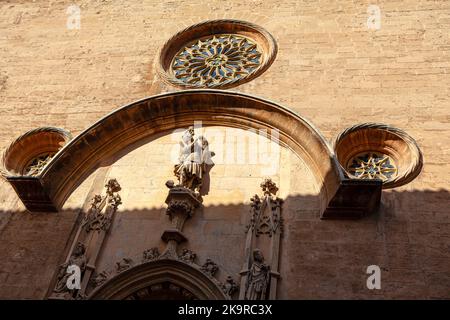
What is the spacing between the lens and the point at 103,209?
9586mm

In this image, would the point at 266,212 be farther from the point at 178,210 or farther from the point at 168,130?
the point at 168,130

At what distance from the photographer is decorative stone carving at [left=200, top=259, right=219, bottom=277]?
26.8 feet

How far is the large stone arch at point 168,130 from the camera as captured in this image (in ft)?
30.3

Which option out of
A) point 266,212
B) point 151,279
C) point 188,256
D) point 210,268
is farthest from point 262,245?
point 151,279

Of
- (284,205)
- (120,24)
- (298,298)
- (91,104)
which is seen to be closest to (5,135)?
(91,104)

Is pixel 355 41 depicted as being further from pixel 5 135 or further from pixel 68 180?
pixel 5 135

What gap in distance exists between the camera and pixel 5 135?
36.9 feet

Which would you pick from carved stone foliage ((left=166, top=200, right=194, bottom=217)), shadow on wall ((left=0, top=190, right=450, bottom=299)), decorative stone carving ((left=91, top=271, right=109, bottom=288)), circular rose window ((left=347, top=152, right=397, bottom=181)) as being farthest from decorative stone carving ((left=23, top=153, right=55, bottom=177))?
A: circular rose window ((left=347, top=152, right=397, bottom=181))

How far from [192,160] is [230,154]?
910 mm

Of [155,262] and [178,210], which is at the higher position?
[178,210]

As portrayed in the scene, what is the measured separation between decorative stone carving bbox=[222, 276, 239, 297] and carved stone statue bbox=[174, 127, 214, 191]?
2151 mm
